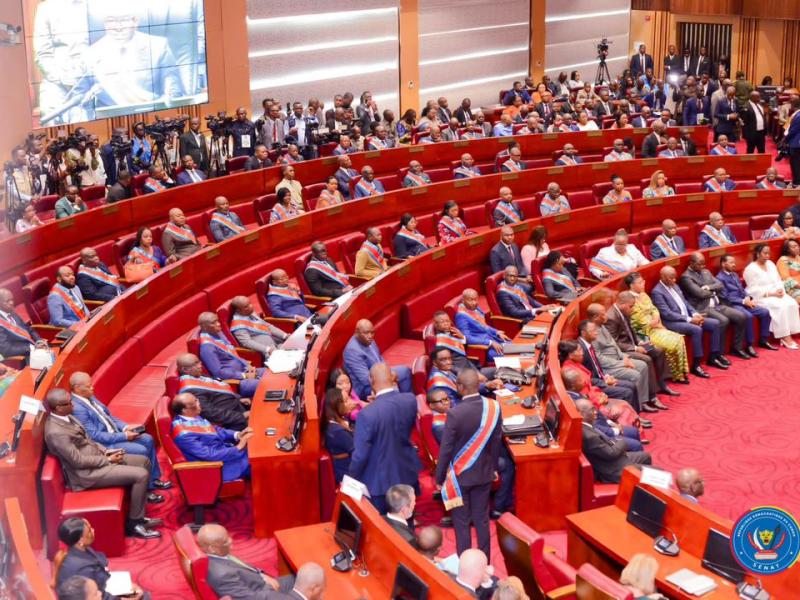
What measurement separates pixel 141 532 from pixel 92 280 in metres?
3.14

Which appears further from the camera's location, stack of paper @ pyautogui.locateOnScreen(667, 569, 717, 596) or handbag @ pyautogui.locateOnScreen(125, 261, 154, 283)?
handbag @ pyautogui.locateOnScreen(125, 261, 154, 283)

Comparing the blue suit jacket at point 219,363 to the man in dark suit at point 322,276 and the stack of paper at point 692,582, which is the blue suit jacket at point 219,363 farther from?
the stack of paper at point 692,582

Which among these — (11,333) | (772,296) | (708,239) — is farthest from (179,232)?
(772,296)

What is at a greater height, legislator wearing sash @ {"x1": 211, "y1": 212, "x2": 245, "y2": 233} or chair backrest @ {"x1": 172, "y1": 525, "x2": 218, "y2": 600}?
legislator wearing sash @ {"x1": 211, "y1": 212, "x2": 245, "y2": 233}

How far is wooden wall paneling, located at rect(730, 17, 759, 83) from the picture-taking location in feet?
67.2

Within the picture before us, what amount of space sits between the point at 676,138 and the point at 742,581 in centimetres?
983

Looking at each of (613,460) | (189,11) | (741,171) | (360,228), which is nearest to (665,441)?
(613,460)

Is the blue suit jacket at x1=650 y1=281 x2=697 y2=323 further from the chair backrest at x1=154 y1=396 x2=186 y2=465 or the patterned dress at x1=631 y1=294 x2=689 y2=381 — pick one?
the chair backrest at x1=154 y1=396 x2=186 y2=465

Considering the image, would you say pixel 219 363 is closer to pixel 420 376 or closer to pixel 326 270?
pixel 420 376

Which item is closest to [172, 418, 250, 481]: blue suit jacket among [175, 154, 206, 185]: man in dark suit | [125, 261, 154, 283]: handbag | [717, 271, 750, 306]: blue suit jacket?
[125, 261, 154, 283]: handbag

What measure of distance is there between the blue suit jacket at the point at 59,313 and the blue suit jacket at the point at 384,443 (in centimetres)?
300

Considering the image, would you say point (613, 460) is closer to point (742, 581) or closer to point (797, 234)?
point (742, 581)

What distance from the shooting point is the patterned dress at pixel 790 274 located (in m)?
9.39

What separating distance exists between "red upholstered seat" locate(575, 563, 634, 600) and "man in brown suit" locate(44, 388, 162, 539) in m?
2.42
